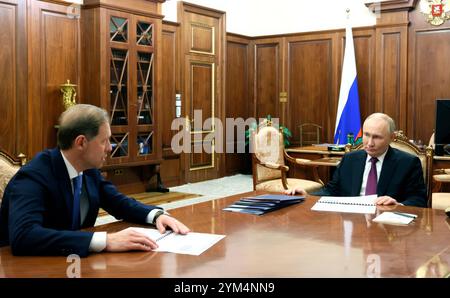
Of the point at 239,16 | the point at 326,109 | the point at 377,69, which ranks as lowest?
the point at 326,109

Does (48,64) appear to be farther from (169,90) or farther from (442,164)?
(442,164)

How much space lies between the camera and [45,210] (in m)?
1.68

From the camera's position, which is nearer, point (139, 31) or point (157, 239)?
point (157, 239)

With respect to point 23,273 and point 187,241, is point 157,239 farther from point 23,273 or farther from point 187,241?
point 23,273

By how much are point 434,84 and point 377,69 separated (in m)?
0.84

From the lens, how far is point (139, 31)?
6.41m

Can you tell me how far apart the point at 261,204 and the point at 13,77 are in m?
3.91

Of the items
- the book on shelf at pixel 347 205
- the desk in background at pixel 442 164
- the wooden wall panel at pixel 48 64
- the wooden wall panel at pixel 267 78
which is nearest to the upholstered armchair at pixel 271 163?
the desk in background at pixel 442 164

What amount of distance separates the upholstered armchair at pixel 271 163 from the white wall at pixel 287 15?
3.36 meters

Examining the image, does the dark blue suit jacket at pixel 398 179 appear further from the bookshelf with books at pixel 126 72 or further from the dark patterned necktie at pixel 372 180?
the bookshelf with books at pixel 126 72

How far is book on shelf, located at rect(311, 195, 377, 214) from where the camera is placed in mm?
2311

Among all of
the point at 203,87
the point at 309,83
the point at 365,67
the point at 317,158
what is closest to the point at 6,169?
the point at 317,158

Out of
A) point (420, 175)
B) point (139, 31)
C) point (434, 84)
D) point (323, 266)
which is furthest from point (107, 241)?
point (434, 84)

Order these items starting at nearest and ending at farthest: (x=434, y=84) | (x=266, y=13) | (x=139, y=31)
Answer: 1. (x=139, y=31)
2. (x=434, y=84)
3. (x=266, y=13)
